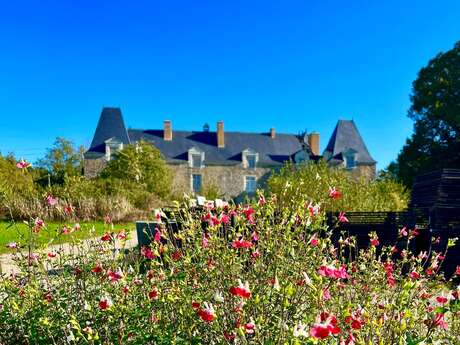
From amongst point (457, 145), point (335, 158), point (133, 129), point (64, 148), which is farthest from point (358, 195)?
point (64, 148)

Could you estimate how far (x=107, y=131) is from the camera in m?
33.9

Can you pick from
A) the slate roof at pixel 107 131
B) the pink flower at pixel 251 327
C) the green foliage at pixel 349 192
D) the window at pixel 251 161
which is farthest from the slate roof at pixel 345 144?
the pink flower at pixel 251 327

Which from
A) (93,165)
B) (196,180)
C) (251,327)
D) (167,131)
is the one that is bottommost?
(251,327)

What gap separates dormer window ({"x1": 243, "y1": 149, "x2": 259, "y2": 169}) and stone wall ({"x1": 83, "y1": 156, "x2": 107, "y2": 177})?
1159 cm

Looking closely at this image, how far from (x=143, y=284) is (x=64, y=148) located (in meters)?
40.4

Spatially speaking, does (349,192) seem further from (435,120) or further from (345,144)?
(345,144)

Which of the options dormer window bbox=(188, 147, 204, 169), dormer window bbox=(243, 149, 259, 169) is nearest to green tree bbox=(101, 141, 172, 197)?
dormer window bbox=(188, 147, 204, 169)

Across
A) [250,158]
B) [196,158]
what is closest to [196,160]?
[196,158]

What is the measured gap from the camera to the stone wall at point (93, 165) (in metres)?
33.3

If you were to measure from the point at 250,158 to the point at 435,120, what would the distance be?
657 inches

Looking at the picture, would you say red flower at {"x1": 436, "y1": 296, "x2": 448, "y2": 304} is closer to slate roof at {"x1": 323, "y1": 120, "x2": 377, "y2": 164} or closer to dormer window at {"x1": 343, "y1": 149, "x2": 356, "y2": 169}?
slate roof at {"x1": 323, "y1": 120, "x2": 377, "y2": 164}

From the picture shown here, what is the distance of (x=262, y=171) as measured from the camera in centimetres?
3644

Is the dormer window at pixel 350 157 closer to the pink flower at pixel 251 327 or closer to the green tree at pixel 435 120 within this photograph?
the green tree at pixel 435 120

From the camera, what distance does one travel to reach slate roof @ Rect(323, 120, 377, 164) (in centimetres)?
3575
